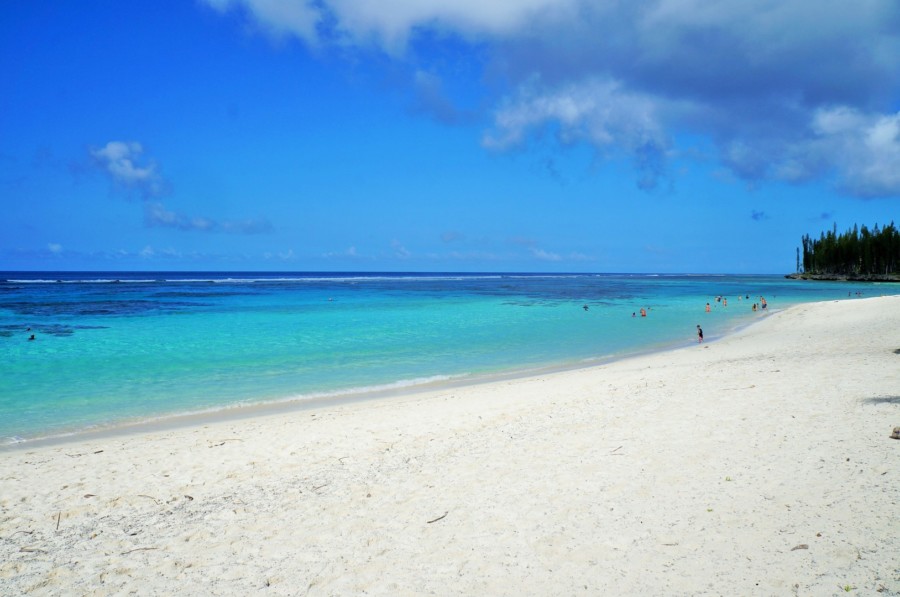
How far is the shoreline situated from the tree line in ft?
389

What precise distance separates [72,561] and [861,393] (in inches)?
469

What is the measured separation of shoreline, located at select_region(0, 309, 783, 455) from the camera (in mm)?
10305

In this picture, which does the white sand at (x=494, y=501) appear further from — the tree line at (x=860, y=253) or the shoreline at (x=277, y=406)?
the tree line at (x=860, y=253)

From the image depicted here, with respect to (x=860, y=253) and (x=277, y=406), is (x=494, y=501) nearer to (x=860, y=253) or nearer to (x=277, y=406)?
(x=277, y=406)

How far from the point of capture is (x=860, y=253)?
111m

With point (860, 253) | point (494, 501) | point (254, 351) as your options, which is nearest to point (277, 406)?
point (494, 501)

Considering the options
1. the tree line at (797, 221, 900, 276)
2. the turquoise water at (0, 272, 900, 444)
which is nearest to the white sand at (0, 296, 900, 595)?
the turquoise water at (0, 272, 900, 444)

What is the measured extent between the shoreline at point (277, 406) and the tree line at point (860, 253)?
118676 millimetres

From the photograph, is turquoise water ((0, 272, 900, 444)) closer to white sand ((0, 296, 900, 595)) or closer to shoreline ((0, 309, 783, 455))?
shoreline ((0, 309, 783, 455))

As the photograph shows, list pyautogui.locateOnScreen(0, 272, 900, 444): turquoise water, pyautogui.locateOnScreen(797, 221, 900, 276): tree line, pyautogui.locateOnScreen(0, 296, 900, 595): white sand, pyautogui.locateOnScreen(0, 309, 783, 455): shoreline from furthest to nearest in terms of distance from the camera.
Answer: pyautogui.locateOnScreen(797, 221, 900, 276): tree line
pyautogui.locateOnScreen(0, 272, 900, 444): turquoise water
pyautogui.locateOnScreen(0, 309, 783, 455): shoreline
pyautogui.locateOnScreen(0, 296, 900, 595): white sand

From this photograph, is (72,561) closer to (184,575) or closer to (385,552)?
(184,575)

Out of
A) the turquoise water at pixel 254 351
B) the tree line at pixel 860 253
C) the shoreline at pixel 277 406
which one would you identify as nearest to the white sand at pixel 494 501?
the shoreline at pixel 277 406

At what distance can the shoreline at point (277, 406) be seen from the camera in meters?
10.3

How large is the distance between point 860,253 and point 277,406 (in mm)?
135294
